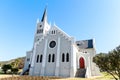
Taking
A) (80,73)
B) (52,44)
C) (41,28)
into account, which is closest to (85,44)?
(52,44)

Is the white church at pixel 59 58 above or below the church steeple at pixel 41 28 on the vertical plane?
below

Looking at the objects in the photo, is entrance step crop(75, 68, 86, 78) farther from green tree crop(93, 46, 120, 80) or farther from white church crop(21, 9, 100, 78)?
green tree crop(93, 46, 120, 80)

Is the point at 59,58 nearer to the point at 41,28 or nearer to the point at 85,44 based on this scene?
the point at 85,44

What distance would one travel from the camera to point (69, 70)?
32.3 meters

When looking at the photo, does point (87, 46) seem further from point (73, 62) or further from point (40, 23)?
point (40, 23)

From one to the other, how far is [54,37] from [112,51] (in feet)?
73.9

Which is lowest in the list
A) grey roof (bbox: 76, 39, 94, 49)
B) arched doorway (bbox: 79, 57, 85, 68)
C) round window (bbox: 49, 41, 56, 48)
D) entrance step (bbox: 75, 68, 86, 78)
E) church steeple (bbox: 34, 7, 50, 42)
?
entrance step (bbox: 75, 68, 86, 78)

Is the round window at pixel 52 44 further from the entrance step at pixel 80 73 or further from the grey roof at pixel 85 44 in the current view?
the grey roof at pixel 85 44

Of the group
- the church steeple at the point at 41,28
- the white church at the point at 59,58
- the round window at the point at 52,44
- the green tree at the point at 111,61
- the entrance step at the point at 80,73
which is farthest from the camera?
the church steeple at the point at 41,28

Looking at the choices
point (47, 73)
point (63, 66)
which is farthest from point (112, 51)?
point (47, 73)

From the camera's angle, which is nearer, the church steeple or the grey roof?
the grey roof

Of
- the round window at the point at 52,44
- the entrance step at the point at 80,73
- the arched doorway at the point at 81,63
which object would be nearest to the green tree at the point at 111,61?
the entrance step at the point at 80,73

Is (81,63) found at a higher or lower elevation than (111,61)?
lower

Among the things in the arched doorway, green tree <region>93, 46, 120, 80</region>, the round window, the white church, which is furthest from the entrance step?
green tree <region>93, 46, 120, 80</region>
